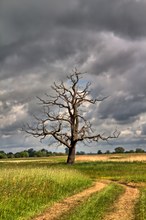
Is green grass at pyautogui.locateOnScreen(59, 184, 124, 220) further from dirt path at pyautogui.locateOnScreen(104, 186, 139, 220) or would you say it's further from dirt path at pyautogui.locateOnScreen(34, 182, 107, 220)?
dirt path at pyautogui.locateOnScreen(34, 182, 107, 220)

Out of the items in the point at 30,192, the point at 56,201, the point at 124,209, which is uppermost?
the point at 30,192

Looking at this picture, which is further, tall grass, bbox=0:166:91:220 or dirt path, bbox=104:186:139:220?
tall grass, bbox=0:166:91:220

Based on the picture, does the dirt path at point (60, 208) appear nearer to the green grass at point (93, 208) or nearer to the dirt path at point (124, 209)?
the green grass at point (93, 208)

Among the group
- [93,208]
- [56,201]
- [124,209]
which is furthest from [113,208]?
[56,201]

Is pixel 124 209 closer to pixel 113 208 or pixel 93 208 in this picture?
pixel 113 208

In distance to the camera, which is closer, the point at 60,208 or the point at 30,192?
the point at 60,208

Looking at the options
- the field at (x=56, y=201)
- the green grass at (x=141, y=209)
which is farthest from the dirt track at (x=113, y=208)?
the green grass at (x=141, y=209)

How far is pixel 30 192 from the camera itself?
2158 centimetres

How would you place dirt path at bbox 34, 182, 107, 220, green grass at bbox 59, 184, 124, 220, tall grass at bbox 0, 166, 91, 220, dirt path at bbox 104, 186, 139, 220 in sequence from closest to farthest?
green grass at bbox 59, 184, 124, 220 → dirt path at bbox 104, 186, 139, 220 → dirt path at bbox 34, 182, 107, 220 → tall grass at bbox 0, 166, 91, 220

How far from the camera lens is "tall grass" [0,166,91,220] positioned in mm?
17348

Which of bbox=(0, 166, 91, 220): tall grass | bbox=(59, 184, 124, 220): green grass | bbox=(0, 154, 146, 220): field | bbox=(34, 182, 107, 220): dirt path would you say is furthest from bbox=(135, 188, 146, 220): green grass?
bbox=(0, 166, 91, 220): tall grass

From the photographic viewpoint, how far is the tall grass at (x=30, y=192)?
17.3 meters

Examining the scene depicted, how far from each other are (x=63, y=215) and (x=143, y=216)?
10.7ft

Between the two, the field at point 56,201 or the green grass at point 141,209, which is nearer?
the green grass at point 141,209
